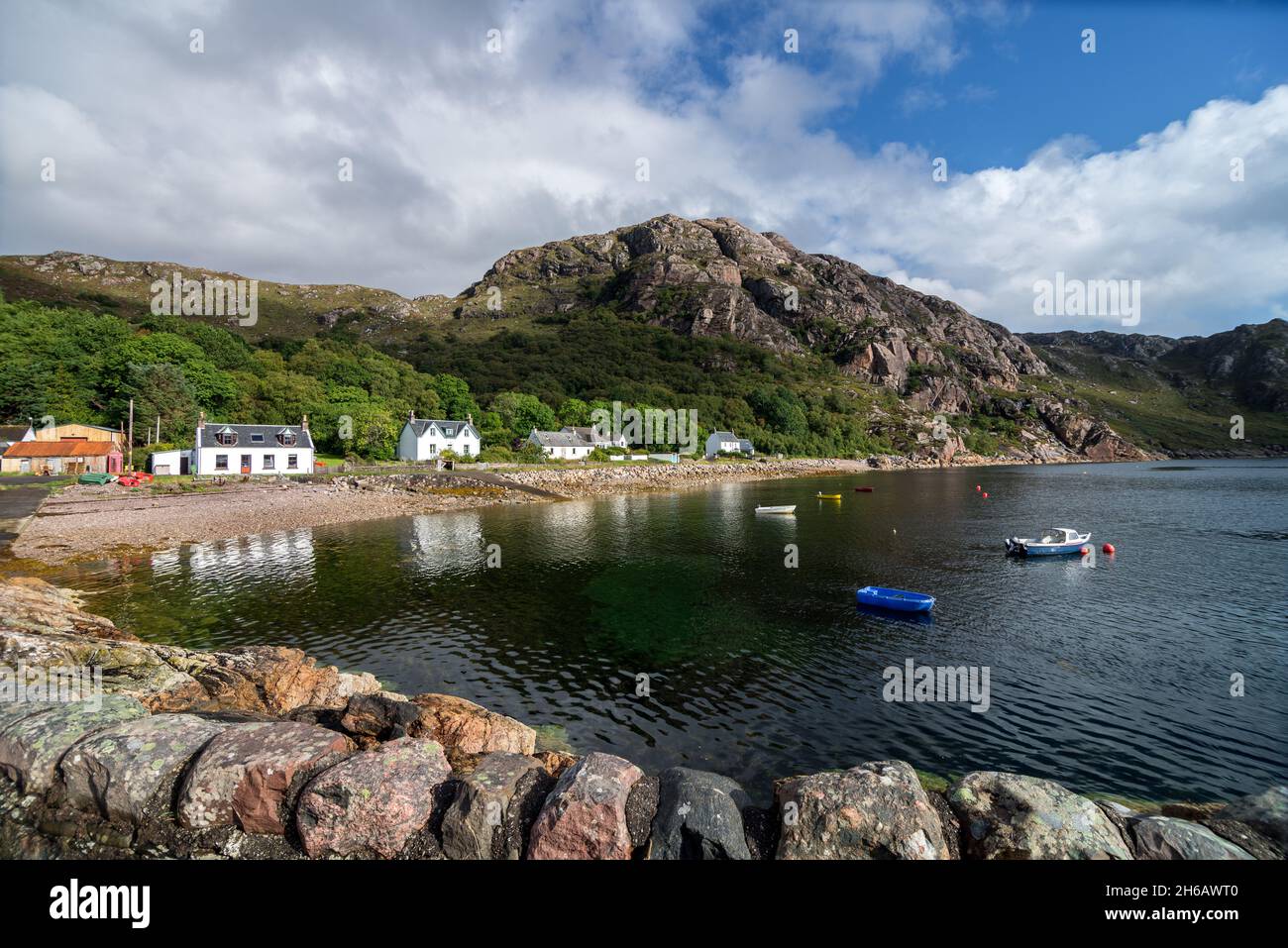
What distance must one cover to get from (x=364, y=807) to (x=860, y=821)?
7148 mm

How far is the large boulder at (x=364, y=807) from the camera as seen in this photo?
7.54 meters

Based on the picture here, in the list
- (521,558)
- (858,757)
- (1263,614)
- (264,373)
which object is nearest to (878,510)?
(1263,614)

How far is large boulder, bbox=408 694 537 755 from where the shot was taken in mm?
12023

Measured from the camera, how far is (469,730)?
12211 millimetres

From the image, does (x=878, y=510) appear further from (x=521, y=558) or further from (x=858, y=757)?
(x=858, y=757)

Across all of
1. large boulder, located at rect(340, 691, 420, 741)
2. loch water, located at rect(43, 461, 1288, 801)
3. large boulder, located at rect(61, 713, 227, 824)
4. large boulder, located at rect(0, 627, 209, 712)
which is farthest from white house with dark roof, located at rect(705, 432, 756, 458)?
large boulder, located at rect(61, 713, 227, 824)

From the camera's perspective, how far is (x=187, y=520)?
142ft

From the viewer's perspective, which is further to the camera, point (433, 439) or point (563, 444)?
point (563, 444)

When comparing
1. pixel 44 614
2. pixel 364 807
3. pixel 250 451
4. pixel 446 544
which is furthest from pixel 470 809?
pixel 250 451

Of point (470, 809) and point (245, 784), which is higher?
point (245, 784)

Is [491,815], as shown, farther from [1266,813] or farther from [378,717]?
[1266,813]

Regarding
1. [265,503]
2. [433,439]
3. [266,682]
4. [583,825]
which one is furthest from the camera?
[433,439]

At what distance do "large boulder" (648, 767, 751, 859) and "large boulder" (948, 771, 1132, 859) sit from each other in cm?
355

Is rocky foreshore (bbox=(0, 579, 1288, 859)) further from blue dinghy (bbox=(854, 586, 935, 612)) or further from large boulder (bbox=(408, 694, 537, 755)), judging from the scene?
blue dinghy (bbox=(854, 586, 935, 612))
